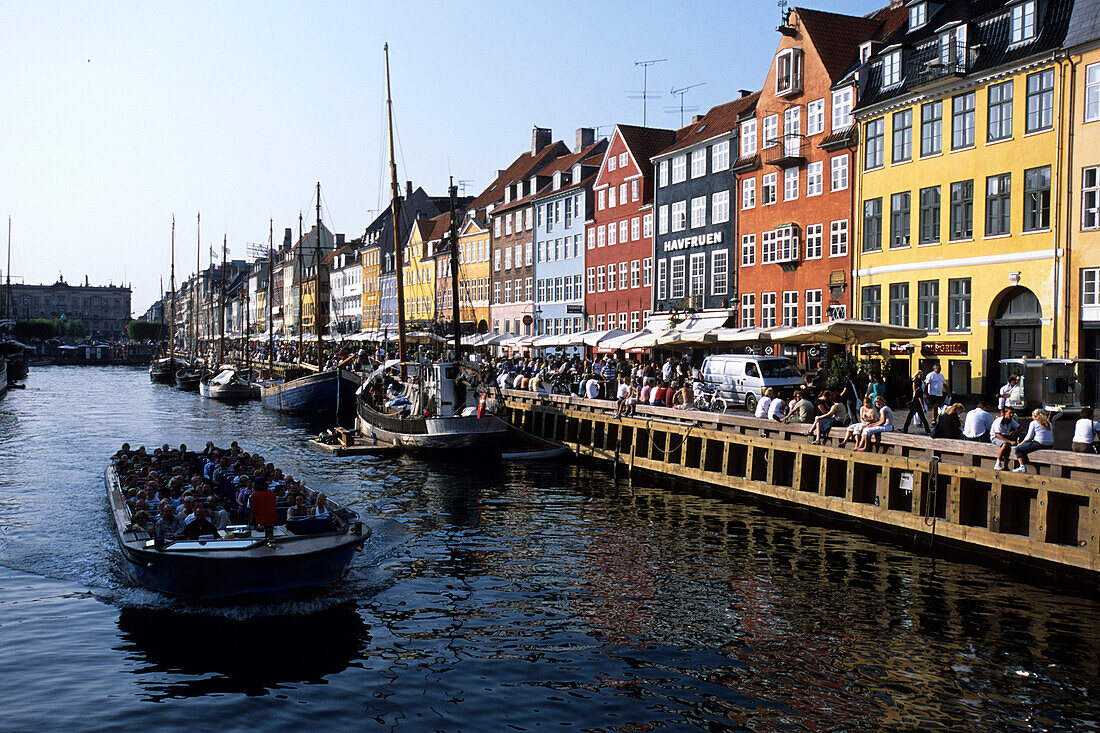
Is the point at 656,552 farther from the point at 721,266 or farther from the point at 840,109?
the point at 721,266

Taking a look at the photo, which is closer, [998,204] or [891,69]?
[998,204]

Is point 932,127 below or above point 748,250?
above

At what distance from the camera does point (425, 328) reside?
54219 mm

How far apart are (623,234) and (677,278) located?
8092mm

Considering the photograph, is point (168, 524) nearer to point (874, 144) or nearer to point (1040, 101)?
point (1040, 101)

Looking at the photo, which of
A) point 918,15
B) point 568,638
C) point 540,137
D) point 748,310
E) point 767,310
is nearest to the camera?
point 568,638

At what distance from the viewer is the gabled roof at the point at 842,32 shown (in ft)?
149

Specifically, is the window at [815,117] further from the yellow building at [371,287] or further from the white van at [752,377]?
the yellow building at [371,287]

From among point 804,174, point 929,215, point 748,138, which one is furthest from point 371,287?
point 929,215

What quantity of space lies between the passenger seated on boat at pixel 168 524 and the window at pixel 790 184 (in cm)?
3536

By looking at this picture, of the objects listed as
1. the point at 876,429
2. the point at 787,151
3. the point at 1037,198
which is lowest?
the point at 876,429

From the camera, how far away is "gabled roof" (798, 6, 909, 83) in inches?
1791

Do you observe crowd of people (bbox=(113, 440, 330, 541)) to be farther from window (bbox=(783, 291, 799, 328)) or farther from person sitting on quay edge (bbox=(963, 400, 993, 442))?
window (bbox=(783, 291, 799, 328))

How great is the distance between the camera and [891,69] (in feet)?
136
